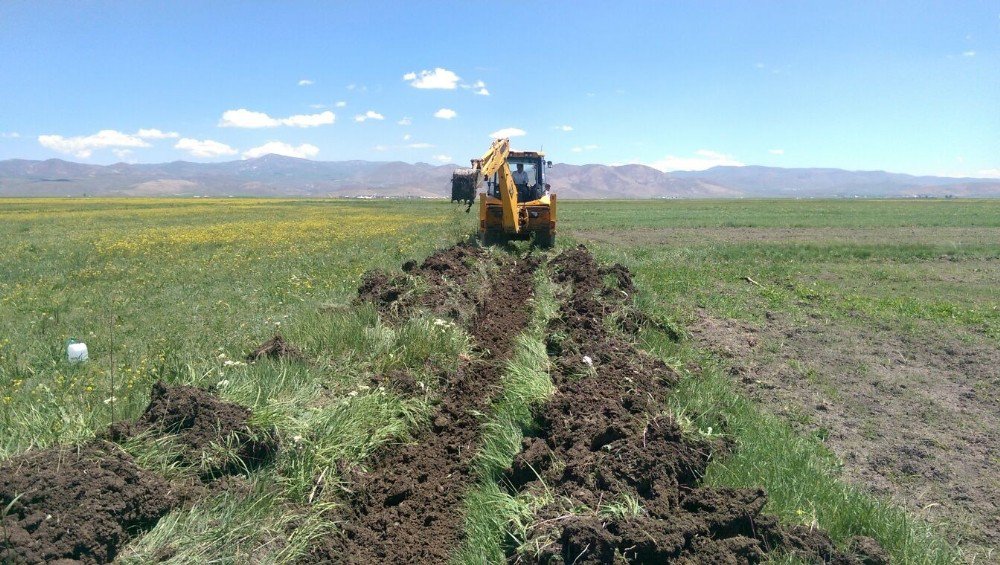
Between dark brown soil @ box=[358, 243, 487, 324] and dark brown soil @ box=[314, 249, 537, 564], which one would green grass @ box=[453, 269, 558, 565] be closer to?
dark brown soil @ box=[314, 249, 537, 564]

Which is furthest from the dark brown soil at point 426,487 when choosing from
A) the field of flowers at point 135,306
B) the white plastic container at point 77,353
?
the white plastic container at point 77,353

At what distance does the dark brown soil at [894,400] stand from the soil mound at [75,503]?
5306 millimetres

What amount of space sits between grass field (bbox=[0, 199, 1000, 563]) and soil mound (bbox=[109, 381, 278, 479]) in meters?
0.13

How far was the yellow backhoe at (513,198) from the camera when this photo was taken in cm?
1532

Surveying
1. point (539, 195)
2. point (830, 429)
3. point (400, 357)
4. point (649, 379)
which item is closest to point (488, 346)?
point (400, 357)

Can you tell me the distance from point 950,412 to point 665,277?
7811mm

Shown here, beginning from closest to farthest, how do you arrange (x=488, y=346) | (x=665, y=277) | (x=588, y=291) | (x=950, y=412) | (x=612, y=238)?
(x=950, y=412), (x=488, y=346), (x=588, y=291), (x=665, y=277), (x=612, y=238)

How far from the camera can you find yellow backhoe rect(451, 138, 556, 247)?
15.3m

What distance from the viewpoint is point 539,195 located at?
59.9ft

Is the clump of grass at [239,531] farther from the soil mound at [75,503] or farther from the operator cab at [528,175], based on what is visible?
the operator cab at [528,175]

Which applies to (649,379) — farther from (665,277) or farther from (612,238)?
(612,238)

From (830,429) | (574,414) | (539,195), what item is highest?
(539,195)

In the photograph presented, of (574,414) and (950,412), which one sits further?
(950,412)

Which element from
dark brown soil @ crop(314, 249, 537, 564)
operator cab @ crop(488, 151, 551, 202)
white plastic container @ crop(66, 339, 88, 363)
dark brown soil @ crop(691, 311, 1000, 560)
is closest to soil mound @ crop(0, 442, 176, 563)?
dark brown soil @ crop(314, 249, 537, 564)
